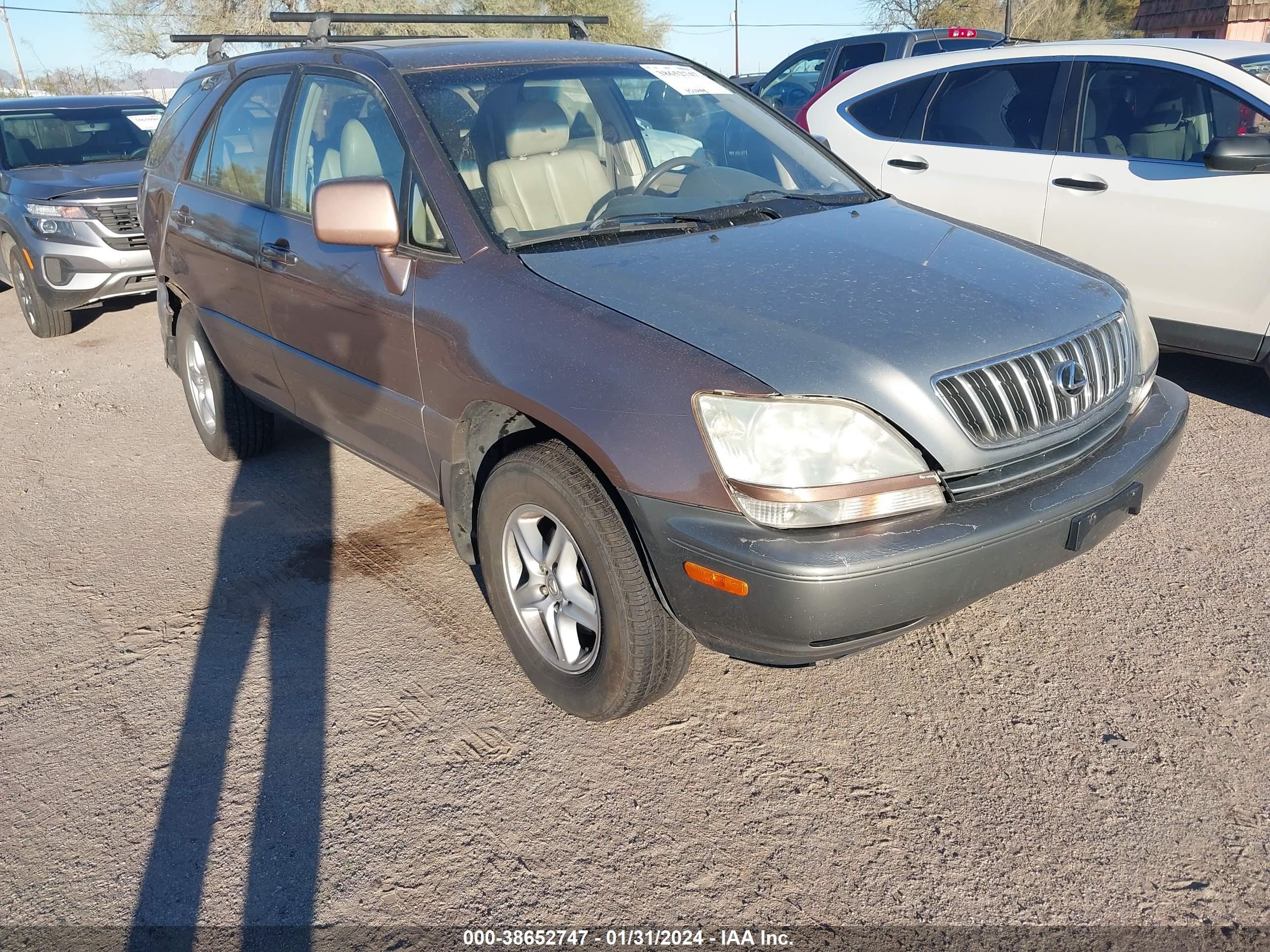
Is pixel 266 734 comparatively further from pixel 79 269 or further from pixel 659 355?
pixel 79 269

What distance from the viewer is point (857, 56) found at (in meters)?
11.1

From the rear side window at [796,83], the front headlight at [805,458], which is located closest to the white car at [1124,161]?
the front headlight at [805,458]

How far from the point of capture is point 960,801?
2.52 m

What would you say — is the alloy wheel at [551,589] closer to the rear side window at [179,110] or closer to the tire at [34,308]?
the rear side window at [179,110]

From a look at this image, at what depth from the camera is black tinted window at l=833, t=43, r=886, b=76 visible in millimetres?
10930

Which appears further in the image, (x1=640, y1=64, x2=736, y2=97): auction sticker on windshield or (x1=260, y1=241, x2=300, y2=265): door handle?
(x1=640, y1=64, x2=736, y2=97): auction sticker on windshield

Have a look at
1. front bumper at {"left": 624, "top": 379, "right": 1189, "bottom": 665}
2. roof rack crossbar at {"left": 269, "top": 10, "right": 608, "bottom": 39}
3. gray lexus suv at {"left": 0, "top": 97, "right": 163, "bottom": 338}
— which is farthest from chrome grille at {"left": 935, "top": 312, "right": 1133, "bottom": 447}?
gray lexus suv at {"left": 0, "top": 97, "right": 163, "bottom": 338}

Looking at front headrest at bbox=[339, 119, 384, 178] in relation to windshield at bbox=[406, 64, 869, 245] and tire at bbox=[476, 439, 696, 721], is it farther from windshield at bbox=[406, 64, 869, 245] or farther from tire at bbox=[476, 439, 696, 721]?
tire at bbox=[476, 439, 696, 721]

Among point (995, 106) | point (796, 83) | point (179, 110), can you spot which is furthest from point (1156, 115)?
point (796, 83)

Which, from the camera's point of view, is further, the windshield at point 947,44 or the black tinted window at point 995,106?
the windshield at point 947,44

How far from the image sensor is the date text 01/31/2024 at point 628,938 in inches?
85.2

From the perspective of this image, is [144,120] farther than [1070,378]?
Yes

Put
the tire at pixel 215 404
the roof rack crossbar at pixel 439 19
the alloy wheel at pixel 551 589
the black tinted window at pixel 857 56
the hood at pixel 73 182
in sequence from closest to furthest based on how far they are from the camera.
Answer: the alloy wheel at pixel 551 589
the roof rack crossbar at pixel 439 19
the tire at pixel 215 404
the hood at pixel 73 182
the black tinted window at pixel 857 56

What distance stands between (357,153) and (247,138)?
3.37 ft
